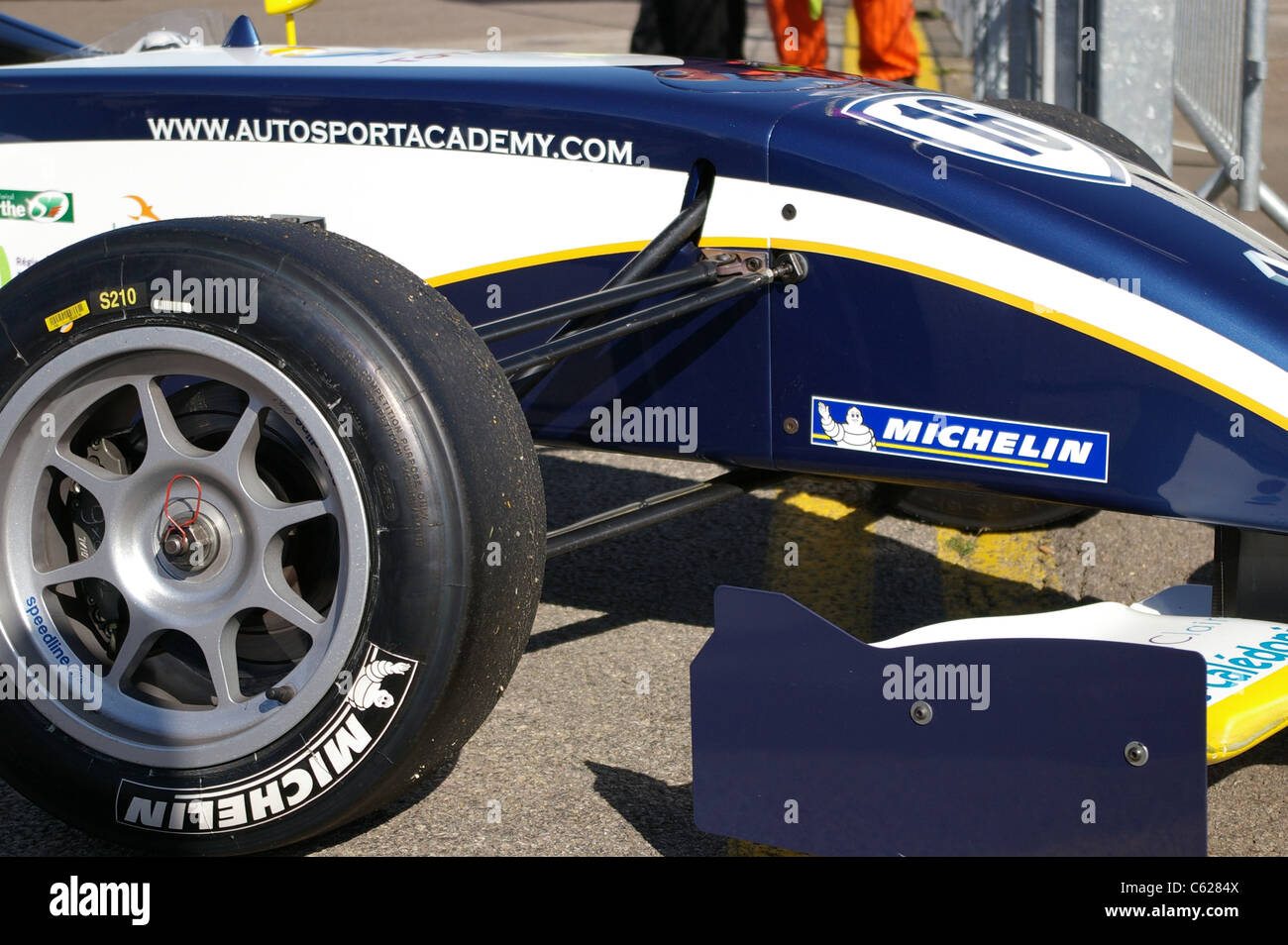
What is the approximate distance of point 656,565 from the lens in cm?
369

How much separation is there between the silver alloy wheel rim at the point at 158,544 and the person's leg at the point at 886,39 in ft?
17.3

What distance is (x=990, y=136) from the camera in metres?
2.80

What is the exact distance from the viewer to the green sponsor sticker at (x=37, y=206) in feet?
10.2

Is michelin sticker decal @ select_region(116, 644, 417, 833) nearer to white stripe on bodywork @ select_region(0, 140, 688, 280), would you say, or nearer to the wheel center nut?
the wheel center nut

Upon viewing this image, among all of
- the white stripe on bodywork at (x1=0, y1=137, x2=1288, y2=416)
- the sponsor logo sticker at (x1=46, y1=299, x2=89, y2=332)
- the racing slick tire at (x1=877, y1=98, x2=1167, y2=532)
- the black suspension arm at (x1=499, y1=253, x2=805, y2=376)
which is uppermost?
the white stripe on bodywork at (x1=0, y1=137, x2=1288, y2=416)

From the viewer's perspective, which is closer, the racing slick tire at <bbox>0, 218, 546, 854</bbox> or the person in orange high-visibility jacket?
the racing slick tire at <bbox>0, 218, 546, 854</bbox>

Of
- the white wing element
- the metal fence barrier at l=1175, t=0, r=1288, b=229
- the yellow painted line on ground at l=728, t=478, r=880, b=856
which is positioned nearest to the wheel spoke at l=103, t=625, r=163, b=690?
the white wing element

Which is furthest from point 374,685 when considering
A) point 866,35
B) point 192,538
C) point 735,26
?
point 866,35

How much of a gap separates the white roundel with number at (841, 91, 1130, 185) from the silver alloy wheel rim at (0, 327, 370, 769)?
1195 mm

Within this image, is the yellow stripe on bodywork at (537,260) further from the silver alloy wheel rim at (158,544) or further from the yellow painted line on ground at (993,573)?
the yellow painted line on ground at (993,573)

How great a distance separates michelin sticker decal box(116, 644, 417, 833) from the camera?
221 centimetres
